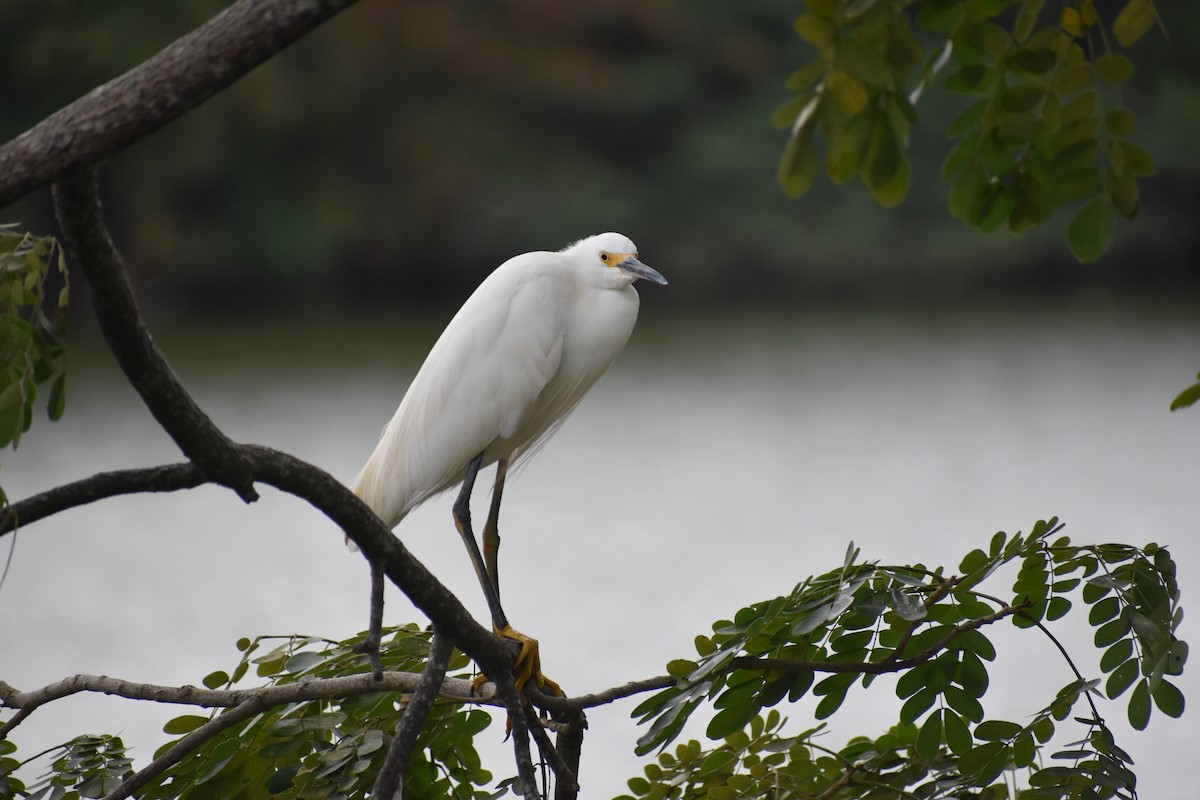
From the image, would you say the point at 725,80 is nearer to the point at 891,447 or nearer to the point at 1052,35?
the point at 891,447

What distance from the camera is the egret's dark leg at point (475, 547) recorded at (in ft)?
6.72

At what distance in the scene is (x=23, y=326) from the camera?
1.07m

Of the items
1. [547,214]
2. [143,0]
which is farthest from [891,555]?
[143,0]

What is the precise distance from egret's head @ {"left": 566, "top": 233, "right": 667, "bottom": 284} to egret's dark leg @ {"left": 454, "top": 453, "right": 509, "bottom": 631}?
1.31ft

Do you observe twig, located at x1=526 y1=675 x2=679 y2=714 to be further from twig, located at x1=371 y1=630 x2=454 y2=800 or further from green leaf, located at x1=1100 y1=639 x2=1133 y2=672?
green leaf, located at x1=1100 y1=639 x2=1133 y2=672

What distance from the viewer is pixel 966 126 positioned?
1054 mm

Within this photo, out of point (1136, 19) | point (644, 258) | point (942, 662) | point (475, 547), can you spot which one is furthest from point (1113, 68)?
point (644, 258)

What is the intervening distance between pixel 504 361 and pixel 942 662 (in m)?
0.98

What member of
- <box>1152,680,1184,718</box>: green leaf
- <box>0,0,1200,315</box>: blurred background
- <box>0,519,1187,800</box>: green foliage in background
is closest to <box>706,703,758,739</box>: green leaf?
<box>0,519,1187,800</box>: green foliage in background

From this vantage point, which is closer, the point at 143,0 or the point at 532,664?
the point at 532,664

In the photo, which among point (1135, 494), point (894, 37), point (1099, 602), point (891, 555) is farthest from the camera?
point (1135, 494)

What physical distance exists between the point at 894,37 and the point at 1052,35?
187 millimetres

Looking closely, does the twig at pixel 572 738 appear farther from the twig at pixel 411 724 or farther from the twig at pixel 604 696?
the twig at pixel 411 724

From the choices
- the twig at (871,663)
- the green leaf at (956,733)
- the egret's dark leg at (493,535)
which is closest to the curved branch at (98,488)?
the twig at (871,663)
